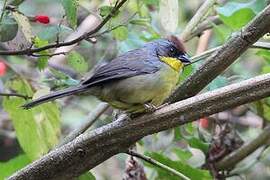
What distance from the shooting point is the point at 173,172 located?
90.5 inches

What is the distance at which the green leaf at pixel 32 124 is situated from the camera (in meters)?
2.60

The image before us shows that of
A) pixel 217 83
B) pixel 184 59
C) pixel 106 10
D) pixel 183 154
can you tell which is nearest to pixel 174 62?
pixel 184 59

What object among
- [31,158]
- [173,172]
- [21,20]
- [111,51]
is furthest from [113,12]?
[111,51]

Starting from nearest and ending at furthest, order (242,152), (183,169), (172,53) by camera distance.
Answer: (183,169) < (172,53) < (242,152)

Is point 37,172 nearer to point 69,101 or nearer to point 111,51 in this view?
point 111,51

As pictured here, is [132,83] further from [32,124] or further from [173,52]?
[32,124]

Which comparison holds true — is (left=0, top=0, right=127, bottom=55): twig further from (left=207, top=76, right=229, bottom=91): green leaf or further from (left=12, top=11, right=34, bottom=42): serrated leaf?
(left=207, top=76, right=229, bottom=91): green leaf

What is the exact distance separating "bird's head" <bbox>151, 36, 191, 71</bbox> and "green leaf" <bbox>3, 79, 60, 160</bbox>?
18.7 inches

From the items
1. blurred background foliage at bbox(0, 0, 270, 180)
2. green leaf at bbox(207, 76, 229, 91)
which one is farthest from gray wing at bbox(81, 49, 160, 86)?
green leaf at bbox(207, 76, 229, 91)

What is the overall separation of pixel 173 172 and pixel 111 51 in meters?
1.40

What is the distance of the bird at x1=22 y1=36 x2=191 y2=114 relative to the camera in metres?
2.33

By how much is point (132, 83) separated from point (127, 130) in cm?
39

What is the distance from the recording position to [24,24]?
7.00 ft

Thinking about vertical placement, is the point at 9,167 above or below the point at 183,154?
above
